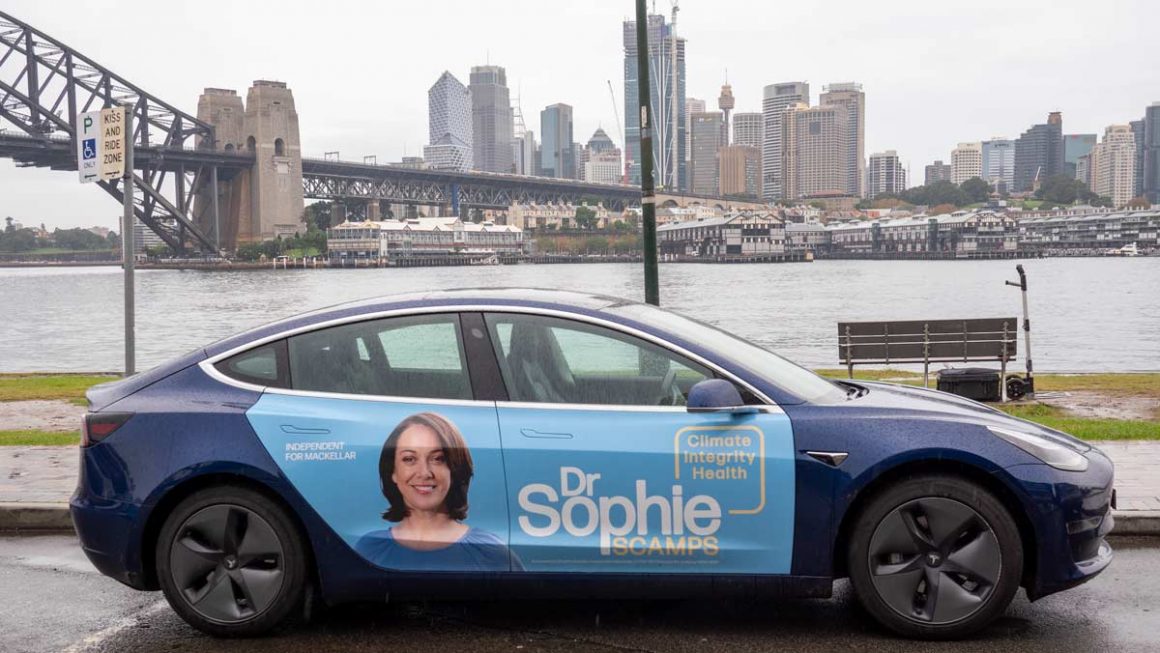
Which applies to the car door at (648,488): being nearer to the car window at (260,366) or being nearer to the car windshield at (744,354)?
the car windshield at (744,354)

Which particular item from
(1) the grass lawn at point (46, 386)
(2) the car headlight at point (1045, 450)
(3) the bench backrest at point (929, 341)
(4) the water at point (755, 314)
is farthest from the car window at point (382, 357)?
(4) the water at point (755, 314)

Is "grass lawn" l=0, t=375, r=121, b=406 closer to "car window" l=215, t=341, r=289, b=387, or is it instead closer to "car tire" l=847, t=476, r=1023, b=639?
"car window" l=215, t=341, r=289, b=387

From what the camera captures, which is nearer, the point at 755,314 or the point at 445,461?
the point at 445,461

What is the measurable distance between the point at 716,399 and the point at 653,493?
1.36ft

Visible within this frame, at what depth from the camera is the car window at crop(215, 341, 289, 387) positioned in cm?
443

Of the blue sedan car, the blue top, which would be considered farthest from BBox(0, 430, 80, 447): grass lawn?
the blue top

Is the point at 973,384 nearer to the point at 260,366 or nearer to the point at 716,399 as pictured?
the point at 716,399

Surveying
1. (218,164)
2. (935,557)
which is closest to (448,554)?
(935,557)

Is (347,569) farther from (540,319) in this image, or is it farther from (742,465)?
(742,465)

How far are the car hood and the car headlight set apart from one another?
0.19ft

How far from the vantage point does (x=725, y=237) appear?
17825 centimetres

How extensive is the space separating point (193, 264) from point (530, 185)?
59809 millimetres

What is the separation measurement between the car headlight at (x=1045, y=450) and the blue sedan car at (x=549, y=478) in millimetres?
22

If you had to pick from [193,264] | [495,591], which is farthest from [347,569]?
[193,264]
